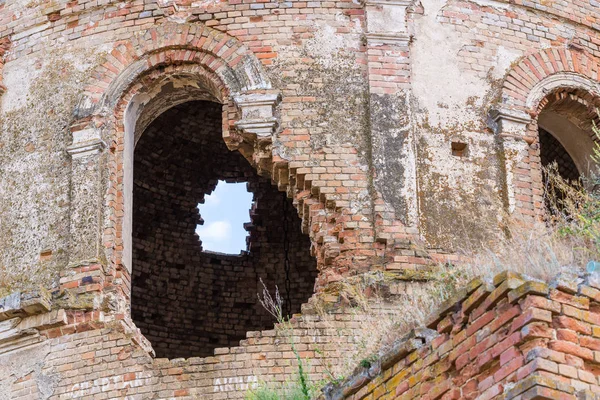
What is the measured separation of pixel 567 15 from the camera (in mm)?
14234

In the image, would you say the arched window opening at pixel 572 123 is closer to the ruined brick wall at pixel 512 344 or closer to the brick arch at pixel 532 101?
the brick arch at pixel 532 101

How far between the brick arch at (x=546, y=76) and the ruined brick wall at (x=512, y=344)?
5730 millimetres

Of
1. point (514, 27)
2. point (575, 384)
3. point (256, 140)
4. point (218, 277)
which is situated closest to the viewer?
point (575, 384)

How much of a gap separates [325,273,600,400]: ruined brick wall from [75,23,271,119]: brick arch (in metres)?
5.70

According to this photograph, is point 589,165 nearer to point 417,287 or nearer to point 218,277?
point 417,287

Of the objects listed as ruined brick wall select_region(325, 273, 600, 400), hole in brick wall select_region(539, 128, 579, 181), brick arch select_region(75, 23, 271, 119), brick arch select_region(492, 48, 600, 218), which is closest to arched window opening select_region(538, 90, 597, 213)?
brick arch select_region(492, 48, 600, 218)

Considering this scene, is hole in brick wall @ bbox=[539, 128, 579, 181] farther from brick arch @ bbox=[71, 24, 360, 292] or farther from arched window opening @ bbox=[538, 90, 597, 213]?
brick arch @ bbox=[71, 24, 360, 292]

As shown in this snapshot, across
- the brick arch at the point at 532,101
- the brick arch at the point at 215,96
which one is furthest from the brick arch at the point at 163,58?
the brick arch at the point at 532,101

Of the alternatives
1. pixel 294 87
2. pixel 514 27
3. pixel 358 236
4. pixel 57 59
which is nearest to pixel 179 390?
pixel 358 236

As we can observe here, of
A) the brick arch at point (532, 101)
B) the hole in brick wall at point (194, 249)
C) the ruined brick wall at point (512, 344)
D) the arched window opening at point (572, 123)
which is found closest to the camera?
the ruined brick wall at point (512, 344)

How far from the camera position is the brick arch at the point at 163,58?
13.4 metres

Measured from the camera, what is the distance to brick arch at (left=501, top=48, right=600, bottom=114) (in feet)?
44.4

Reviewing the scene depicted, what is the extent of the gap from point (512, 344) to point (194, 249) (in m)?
10.5

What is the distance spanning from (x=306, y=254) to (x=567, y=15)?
16.8 feet
